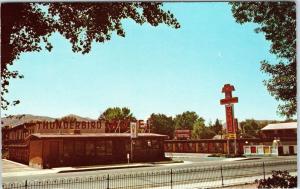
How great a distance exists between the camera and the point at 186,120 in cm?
12862

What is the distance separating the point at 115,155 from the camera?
38.7 m

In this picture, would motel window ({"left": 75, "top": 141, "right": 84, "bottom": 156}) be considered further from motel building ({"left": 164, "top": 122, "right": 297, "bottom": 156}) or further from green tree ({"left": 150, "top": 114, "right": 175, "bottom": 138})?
green tree ({"left": 150, "top": 114, "right": 175, "bottom": 138})

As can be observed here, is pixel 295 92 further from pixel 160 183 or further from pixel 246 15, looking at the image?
pixel 160 183

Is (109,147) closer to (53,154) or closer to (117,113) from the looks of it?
(53,154)

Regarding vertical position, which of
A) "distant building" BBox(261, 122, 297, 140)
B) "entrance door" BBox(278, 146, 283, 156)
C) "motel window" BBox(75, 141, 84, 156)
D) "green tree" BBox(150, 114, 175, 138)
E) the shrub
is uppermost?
"green tree" BBox(150, 114, 175, 138)

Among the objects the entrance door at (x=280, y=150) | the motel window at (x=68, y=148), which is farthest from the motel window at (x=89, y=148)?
the entrance door at (x=280, y=150)

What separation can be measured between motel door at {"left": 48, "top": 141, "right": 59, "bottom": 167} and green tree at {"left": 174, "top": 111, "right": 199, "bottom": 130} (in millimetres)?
89335

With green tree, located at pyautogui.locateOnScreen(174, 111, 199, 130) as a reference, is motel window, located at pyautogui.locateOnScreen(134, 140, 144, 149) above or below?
below

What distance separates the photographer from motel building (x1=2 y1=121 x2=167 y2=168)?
35188 millimetres

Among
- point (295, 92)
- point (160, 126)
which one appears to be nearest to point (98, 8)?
point (295, 92)

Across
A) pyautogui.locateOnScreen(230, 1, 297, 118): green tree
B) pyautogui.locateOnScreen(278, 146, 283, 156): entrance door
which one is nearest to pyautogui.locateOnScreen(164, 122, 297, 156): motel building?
pyautogui.locateOnScreen(278, 146, 283, 156): entrance door

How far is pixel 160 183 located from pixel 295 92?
885 centimetres

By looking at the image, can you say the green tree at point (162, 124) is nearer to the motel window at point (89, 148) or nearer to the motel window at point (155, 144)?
the motel window at point (155, 144)

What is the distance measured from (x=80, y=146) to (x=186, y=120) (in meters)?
94.4
